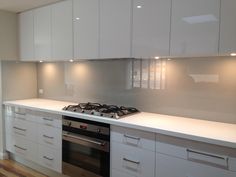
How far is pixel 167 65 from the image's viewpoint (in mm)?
2553

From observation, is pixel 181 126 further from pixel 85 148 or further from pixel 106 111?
pixel 85 148

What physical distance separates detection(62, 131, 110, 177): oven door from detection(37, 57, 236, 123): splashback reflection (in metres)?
0.70

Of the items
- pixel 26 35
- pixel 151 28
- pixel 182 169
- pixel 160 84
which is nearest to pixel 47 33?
pixel 26 35

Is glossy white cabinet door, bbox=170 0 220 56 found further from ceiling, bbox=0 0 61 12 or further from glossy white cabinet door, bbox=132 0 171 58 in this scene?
ceiling, bbox=0 0 61 12

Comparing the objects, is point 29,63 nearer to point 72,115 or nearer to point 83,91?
point 83,91

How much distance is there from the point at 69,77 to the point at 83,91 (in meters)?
0.36

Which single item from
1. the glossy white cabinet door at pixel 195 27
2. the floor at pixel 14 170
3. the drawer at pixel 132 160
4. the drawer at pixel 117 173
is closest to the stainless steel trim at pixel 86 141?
the drawer at pixel 132 160

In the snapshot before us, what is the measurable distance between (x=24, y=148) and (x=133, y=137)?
6.23 ft

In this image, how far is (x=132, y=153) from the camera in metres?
2.18

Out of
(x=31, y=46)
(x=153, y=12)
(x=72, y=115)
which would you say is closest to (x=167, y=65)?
(x=153, y=12)

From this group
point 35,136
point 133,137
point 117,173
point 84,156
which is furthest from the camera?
point 35,136

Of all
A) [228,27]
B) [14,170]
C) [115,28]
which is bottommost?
[14,170]

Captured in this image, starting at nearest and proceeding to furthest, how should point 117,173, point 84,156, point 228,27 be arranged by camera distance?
point 228,27 < point 117,173 < point 84,156

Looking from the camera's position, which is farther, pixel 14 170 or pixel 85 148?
pixel 14 170
